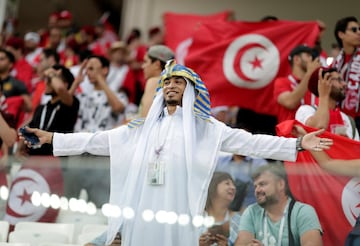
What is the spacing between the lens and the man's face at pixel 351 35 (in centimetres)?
907

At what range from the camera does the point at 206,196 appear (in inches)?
259

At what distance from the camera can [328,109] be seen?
307 inches

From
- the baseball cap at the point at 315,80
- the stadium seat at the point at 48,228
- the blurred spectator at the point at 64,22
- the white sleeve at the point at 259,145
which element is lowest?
the stadium seat at the point at 48,228

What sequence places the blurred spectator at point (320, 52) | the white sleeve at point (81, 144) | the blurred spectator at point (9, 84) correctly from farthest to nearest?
the blurred spectator at point (9, 84), the blurred spectator at point (320, 52), the white sleeve at point (81, 144)

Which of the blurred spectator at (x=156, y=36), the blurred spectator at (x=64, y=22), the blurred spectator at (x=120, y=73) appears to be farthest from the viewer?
the blurred spectator at (x=64, y=22)

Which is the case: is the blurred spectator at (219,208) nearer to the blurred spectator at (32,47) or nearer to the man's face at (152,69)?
the man's face at (152,69)

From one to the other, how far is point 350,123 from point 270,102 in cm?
189

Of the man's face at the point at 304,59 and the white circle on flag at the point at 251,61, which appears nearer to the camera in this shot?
the man's face at the point at 304,59

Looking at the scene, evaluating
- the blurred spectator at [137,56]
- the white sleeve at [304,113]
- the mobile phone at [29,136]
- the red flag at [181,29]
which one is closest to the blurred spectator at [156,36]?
the blurred spectator at [137,56]

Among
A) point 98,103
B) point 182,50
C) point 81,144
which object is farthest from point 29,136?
point 182,50

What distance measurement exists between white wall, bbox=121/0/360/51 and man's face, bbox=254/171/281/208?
4.09m

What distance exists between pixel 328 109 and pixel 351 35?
5.10 feet

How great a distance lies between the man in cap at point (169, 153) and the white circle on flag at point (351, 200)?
42cm

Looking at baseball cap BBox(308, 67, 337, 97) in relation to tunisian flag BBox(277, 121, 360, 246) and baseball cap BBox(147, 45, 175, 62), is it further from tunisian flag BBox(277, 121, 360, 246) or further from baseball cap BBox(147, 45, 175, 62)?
tunisian flag BBox(277, 121, 360, 246)
